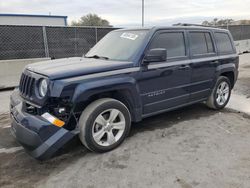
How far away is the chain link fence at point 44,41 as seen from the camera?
366 inches

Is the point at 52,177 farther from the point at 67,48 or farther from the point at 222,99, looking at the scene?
the point at 67,48

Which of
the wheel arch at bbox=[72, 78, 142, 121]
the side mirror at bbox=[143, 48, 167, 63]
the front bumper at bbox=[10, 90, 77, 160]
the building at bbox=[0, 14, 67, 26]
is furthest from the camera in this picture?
the building at bbox=[0, 14, 67, 26]

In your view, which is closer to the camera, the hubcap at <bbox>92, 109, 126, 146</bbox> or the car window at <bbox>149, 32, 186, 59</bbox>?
the hubcap at <bbox>92, 109, 126, 146</bbox>

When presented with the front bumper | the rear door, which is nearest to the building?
the rear door

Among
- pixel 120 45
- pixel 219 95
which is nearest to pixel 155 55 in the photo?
pixel 120 45

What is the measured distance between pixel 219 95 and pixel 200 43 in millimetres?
1396

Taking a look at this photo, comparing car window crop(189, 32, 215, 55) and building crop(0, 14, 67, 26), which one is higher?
building crop(0, 14, 67, 26)

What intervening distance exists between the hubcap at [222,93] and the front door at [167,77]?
4.02 ft

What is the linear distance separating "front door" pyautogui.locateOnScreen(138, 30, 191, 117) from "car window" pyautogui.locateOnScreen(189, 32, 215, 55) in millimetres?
256

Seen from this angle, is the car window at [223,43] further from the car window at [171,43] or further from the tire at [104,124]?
the tire at [104,124]

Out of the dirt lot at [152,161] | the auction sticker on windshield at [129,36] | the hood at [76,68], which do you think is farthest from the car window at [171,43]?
the dirt lot at [152,161]

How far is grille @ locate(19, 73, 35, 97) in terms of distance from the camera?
3.72 metres

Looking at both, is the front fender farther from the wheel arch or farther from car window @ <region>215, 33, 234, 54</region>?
car window @ <region>215, 33, 234, 54</region>

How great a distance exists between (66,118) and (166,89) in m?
1.91
